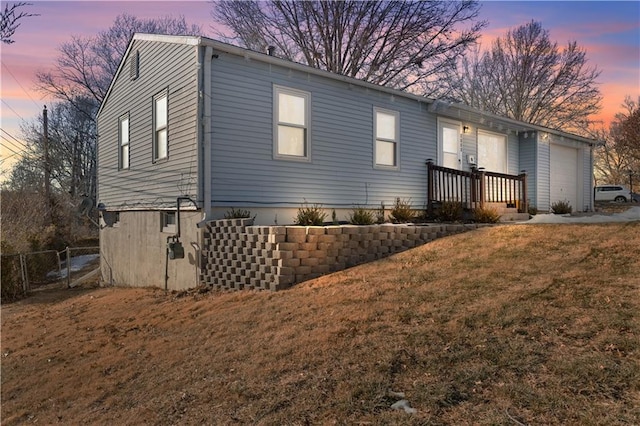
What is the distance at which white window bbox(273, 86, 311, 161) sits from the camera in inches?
361

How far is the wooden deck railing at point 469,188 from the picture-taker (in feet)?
37.3

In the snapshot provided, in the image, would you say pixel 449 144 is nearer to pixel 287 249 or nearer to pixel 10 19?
pixel 287 249

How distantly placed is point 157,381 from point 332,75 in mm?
7510

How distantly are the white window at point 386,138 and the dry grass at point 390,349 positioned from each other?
14.6ft

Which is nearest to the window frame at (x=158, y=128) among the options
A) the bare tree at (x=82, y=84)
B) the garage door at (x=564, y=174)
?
the garage door at (x=564, y=174)

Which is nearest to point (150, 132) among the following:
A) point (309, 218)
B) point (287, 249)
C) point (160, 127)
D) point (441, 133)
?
point (160, 127)

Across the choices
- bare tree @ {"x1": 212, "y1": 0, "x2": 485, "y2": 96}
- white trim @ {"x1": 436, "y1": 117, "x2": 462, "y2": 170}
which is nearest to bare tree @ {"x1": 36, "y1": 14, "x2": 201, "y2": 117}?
bare tree @ {"x1": 212, "y1": 0, "x2": 485, "y2": 96}

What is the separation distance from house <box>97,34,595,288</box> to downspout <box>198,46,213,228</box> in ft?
0.06

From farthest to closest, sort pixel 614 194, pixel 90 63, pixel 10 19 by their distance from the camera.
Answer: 1. pixel 90 63
2. pixel 614 194
3. pixel 10 19

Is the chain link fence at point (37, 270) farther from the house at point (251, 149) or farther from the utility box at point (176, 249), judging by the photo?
the utility box at point (176, 249)

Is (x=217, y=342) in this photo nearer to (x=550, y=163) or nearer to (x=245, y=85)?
(x=245, y=85)

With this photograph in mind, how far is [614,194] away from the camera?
27641mm

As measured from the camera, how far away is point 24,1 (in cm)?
507

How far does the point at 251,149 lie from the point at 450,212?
5.12 metres
